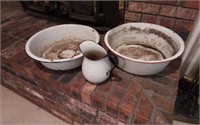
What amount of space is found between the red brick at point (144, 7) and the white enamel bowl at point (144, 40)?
0.08 metres

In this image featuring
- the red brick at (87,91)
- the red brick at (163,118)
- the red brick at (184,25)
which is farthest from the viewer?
the red brick at (184,25)

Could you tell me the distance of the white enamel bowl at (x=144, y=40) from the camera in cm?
74

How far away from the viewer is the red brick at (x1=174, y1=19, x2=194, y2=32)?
0.86m

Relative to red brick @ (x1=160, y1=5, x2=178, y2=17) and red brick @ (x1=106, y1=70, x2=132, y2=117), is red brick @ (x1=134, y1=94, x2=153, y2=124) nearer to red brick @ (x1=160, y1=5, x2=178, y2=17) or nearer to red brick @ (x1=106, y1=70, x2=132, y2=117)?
red brick @ (x1=106, y1=70, x2=132, y2=117)

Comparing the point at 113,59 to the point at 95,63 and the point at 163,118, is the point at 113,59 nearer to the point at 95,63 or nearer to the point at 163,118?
the point at 95,63

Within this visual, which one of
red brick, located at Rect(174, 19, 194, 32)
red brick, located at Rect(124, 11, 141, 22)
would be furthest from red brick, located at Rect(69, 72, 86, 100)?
red brick, located at Rect(174, 19, 194, 32)

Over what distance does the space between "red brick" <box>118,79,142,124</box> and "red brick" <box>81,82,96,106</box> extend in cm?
15

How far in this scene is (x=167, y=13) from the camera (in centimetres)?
87

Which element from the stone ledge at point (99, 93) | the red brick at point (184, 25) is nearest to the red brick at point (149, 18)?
the red brick at point (184, 25)

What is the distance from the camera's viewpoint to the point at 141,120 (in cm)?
67

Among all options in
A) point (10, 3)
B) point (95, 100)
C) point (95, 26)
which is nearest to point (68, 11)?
point (95, 26)

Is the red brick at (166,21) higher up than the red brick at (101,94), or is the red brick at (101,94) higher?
the red brick at (166,21)

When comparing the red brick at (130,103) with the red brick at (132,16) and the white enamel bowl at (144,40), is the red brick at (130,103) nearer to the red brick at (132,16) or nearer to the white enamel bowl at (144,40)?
the white enamel bowl at (144,40)

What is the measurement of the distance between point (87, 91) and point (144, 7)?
549 millimetres
